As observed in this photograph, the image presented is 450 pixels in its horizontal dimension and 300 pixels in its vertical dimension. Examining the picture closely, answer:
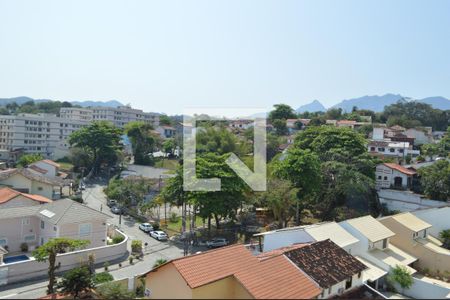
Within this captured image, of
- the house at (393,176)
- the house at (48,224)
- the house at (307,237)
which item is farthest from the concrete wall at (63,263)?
the house at (393,176)

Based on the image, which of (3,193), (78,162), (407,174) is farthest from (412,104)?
(3,193)

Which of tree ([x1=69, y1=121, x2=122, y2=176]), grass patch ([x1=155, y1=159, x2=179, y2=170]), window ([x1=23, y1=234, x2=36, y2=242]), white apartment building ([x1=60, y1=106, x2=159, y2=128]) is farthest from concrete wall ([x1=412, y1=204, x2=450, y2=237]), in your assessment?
white apartment building ([x1=60, y1=106, x2=159, y2=128])

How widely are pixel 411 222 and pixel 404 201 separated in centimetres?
657

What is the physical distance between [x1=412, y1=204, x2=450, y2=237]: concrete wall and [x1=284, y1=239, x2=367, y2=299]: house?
11460 mm

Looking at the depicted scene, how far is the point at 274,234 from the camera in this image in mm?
17938

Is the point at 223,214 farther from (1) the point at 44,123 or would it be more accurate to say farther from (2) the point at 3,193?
(1) the point at 44,123

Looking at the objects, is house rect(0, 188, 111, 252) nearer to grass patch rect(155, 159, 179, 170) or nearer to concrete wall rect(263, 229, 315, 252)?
concrete wall rect(263, 229, 315, 252)

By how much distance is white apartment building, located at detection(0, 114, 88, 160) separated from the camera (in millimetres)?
53056

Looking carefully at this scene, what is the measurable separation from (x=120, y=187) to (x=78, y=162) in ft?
48.5

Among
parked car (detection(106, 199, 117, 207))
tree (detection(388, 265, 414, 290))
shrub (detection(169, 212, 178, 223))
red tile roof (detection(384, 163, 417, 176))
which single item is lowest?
tree (detection(388, 265, 414, 290))

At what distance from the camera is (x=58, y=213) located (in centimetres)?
2061

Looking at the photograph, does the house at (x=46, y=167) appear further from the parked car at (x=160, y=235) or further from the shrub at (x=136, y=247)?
the shrub at (x=136, y=247)

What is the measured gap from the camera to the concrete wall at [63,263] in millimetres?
16188

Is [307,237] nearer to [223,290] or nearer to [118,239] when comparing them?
[223,290]
